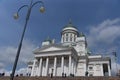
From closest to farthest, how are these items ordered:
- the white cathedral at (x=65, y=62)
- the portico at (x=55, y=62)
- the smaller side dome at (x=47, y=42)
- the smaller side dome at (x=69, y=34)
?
the portico at (x=55, y=62) < the white cathedral at (x=65, y=62) < the smaller side dome at (x=69, y=34) < the smaller side dome at (x=47, y=42)

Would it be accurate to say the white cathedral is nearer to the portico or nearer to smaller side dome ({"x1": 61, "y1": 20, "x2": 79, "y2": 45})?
the portico

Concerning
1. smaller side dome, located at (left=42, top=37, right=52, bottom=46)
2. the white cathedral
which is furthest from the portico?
smaller side dome, located at (left=42, top=37, right=52, bottom=46)

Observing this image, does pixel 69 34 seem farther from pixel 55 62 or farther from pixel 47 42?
pixel 55 62

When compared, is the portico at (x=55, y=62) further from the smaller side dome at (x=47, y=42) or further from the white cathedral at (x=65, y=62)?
the smaller side dome at (x=47, y=42)

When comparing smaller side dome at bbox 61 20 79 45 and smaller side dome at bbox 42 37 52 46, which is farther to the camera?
smaller side dome at bbox 42 37 52 46

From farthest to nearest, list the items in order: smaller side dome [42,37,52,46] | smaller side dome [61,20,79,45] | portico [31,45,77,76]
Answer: smaller side dome [42,37,52,46] → smaller side dome [61,20,79,45] → portico [31,45,77,76]

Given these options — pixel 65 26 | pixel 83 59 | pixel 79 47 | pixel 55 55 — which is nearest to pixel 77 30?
pixel 65 26

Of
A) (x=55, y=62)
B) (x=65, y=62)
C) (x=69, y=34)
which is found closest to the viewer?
(x=55, y=62)

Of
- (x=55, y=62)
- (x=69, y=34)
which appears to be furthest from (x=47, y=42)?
(x=55, y=62)

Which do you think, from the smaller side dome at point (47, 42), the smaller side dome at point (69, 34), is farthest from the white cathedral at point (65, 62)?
Result: the smaller side dome at point (47, 42)

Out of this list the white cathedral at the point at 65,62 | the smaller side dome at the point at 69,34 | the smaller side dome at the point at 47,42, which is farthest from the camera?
the smaller side dome at the point at 47,42

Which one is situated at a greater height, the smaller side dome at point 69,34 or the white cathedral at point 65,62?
the smaller side dome at point 69,34

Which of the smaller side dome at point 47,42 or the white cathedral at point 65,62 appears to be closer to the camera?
the white cathedral at point 65,62

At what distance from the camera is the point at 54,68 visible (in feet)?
153
